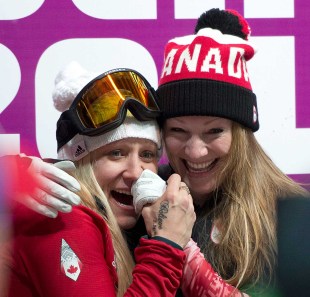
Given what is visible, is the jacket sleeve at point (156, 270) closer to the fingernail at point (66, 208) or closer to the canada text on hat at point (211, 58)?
the fingernail at point (66, 208)

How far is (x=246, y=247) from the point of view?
5.07ft

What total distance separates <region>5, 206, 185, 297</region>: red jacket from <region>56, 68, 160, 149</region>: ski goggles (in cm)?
27

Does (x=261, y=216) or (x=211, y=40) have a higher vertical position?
(x=211, y=40)

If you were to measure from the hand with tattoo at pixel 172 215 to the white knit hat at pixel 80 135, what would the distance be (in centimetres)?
15

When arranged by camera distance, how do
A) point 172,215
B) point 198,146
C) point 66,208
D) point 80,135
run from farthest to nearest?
point 198,146 < point 80,135 < point 172,215 < point 66,208

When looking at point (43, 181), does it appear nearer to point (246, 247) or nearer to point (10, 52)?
point (246, 247)

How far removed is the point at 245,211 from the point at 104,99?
17.3 inches

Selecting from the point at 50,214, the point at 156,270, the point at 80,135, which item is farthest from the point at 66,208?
the point at 80,135

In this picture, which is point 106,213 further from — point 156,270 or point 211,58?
point 211,58

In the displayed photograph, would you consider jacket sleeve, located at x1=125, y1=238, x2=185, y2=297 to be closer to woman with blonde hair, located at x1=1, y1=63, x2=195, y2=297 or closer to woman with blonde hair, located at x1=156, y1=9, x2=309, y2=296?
woman with blonde hair, located at x1=1, y1=63, x2=195, y2=297

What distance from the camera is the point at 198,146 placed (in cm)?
162

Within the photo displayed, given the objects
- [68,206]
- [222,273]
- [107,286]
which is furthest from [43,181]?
[222,273]

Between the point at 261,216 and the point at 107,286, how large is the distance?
0.51 metres

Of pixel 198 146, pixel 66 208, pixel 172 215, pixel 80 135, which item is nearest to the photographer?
pixel 66 208
